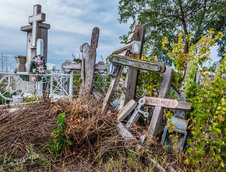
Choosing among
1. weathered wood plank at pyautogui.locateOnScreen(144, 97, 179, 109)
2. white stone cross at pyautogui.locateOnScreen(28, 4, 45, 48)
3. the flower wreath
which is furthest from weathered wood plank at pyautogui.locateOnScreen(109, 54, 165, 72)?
white stone cross at pyautogui.locateOnScreen(28, 4, 45, 48)

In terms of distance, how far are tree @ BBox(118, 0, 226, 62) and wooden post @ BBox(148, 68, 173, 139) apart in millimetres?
7438

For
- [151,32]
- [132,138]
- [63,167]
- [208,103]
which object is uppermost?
[151,32]

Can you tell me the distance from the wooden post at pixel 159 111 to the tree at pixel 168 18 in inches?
293

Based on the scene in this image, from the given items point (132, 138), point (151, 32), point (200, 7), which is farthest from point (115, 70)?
point (200, 7)

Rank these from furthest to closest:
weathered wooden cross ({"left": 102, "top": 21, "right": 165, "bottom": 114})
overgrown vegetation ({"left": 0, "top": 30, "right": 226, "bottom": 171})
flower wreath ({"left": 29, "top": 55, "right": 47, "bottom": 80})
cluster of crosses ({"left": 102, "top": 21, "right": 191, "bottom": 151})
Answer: flower wreath ({"left": 29, "top": 55, "right": 47, "bottom": 80}) → weathered wooden cross ({"left": 102, "top": 21, "right": 165, "bottom": 114}) → cluster of crosses ({"left": 102, "top": 21, "right": 191, "bottom": 151}) → overgrown vegetation ({"left": 0, "top": 30, "right": 226, "bottom": 171})

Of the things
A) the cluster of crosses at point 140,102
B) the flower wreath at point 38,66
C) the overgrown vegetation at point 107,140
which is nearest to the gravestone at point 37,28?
the flower wreath at point 38,66

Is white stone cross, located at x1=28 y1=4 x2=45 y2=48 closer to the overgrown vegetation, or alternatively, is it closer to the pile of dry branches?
the pile of dry branches

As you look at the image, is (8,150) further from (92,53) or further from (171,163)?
(92,53)

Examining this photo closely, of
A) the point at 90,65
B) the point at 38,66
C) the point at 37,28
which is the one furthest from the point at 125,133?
the point at 37,28

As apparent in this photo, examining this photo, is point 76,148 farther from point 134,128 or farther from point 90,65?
point 90,65

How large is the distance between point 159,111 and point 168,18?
30.4 ft

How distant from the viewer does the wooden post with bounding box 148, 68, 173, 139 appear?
3600 mm

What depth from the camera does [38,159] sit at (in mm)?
3211

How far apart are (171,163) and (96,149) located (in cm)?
115
